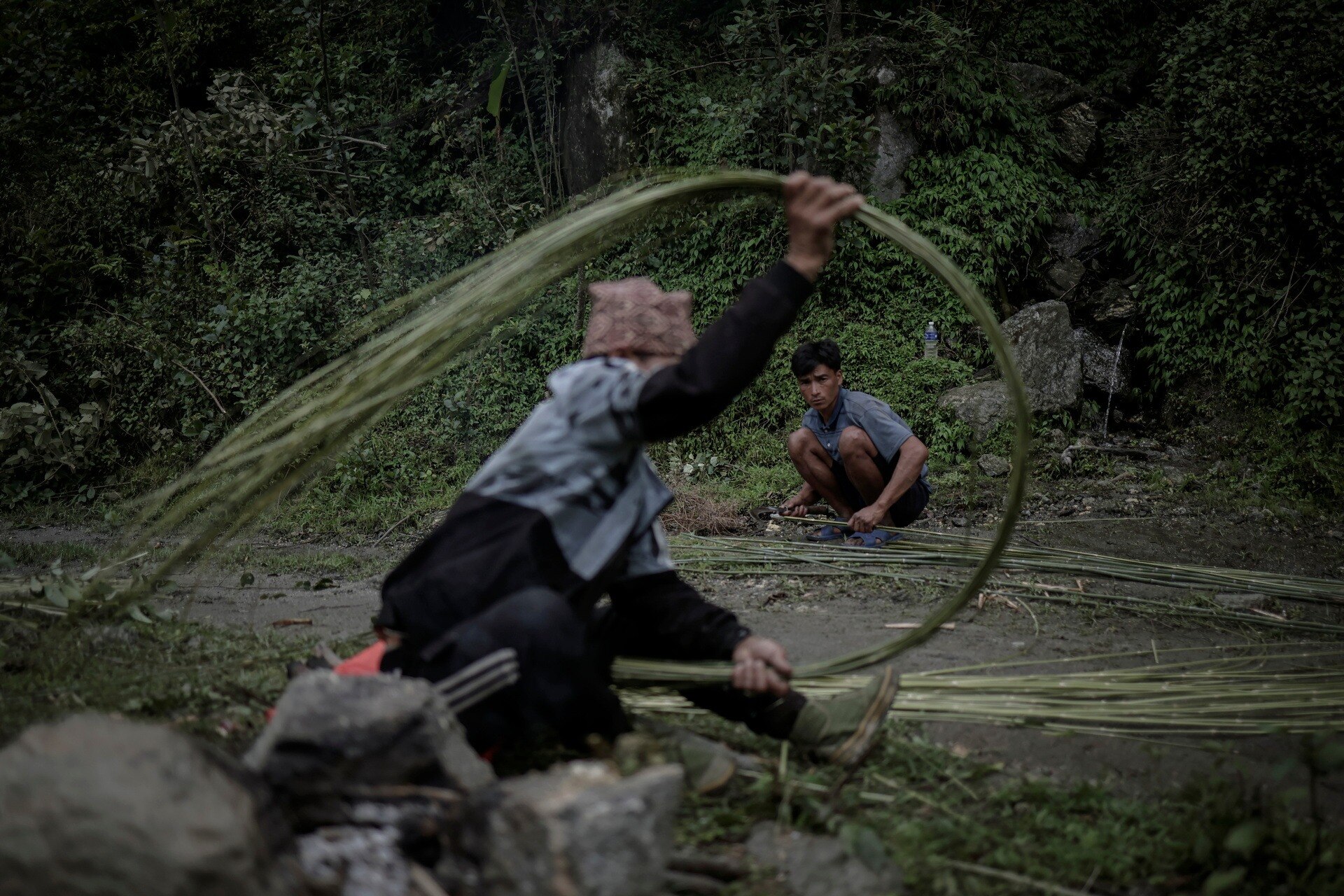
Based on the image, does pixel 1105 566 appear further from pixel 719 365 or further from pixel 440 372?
pixel 440 372

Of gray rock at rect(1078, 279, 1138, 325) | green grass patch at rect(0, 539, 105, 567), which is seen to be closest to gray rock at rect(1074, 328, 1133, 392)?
gray rock at rect(1078, 279, 1138, 325)

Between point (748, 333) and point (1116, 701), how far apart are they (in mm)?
1615

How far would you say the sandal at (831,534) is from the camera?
16.7ft

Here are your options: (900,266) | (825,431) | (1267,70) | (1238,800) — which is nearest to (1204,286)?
(1267,70)

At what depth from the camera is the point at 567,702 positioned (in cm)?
182

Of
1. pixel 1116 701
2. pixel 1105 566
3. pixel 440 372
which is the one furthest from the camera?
pixel 1105 566

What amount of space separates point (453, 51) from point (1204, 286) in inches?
308

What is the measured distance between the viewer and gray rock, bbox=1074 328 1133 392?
7.24m

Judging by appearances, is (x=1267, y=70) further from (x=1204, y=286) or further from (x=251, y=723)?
(x=251, y=723)

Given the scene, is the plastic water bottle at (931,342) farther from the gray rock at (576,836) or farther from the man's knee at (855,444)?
the gray rock at (576,836)

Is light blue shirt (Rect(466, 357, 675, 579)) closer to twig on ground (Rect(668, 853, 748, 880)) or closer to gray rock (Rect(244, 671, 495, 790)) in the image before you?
gray rock (Rect(244, 671, 495, 790))

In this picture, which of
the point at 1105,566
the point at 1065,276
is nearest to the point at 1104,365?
the point at 1065,276

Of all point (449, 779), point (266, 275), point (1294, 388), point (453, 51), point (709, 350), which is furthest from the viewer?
point (453, 51)

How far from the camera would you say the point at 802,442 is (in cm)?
519
